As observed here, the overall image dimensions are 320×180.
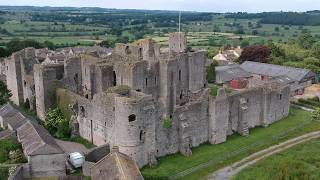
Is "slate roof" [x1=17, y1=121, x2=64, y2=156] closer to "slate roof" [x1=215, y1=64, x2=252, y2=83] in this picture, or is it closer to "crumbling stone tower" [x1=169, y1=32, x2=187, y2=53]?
"crumbling stone tower" [x1=169, y1=32, x2=187, y2=53]

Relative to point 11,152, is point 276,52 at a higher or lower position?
higher

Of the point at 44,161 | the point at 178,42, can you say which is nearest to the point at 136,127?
the point at 44,161

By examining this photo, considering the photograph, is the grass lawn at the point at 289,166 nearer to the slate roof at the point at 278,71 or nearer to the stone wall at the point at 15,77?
the slate roof at the point at 278,71

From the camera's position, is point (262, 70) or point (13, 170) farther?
point (262, 70)

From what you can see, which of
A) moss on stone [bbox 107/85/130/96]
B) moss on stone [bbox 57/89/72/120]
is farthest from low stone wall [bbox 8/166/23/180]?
moss on stone [bbox 57/89/72/120]

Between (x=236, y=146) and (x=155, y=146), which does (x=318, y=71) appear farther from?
(x=155, y=146)

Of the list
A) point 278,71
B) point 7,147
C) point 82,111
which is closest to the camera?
point 7,147

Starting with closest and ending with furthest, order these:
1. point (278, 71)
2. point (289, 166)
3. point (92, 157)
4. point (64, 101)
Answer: point (289, 166)
point (92, 157)
point (64, 101)
point (278, 71)

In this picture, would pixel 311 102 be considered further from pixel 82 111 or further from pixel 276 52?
pixel 82 111

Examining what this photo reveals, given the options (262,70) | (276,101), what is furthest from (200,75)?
(262,70)
